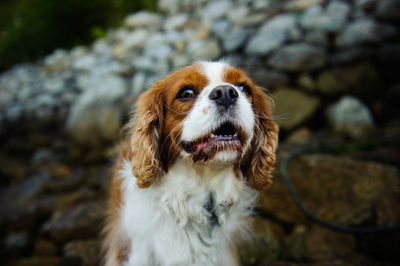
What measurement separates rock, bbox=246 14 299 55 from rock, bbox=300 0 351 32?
213 millimetres

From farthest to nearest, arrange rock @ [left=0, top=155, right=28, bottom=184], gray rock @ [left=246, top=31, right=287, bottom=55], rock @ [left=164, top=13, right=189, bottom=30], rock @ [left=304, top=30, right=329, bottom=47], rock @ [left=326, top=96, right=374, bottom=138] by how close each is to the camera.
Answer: rock @ [left=164, top=13, right=189, bottom=30], rock @ [left=0, top=155, right=28, bottom=184], gray rock @ [left=246, top=31, right=287, bottom=55], rock @ [left=304, top=30, right=329, bottom=47], rock @ [left=326, top=96, right=374, bottom=138]

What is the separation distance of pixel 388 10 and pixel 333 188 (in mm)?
2796

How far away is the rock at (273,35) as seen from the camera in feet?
14.2

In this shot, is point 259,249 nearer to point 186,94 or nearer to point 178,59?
point 186,94

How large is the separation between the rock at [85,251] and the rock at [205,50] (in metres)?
3.45

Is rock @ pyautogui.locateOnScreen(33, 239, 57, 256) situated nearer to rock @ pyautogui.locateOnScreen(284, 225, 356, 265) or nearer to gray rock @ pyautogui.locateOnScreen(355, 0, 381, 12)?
rock @ pyautogui.locateOnScreen(284, 225, 356, 265)

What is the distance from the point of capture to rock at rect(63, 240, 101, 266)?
2.48 m

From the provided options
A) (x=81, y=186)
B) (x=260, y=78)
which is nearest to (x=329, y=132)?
(x=260, y=78)

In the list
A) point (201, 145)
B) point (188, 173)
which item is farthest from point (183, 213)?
point (201, 145)

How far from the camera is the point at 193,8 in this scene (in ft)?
21.1

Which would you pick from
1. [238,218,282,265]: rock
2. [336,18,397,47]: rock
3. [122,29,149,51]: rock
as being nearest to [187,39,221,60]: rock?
[122,29,149,51]: rock

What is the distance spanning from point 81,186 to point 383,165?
151 inches

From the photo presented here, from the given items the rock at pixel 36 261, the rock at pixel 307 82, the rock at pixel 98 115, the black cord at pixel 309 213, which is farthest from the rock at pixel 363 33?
the rock at pixel 36 261

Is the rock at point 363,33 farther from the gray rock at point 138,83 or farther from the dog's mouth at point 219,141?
the gray rock at point 138,83
